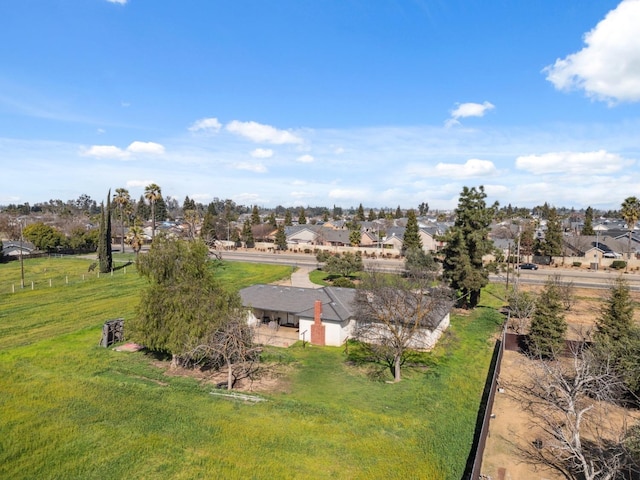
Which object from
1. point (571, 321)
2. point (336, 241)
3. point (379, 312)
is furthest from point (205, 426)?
point (336, 241)

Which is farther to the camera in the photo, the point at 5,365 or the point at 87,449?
the point at 5,365

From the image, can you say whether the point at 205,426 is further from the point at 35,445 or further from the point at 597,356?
the point at 597,356

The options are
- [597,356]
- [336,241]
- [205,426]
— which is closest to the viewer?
[205,426]

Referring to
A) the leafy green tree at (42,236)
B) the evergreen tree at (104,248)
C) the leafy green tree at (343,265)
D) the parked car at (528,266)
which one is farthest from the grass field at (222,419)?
the leafy green tree at (42,236)

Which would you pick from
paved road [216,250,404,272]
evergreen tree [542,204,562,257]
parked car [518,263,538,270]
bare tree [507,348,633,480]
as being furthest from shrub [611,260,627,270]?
bare tree [507,348,633,480]

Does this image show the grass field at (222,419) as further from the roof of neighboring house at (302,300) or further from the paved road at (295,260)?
the paved road at (295,260)

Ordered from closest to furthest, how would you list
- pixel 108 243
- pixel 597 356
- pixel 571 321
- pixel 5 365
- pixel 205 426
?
1. pixel 205 426
2. pixel 597 356
3. pixel 5 365
4. pixel 571 321
5. pixel 108 243
